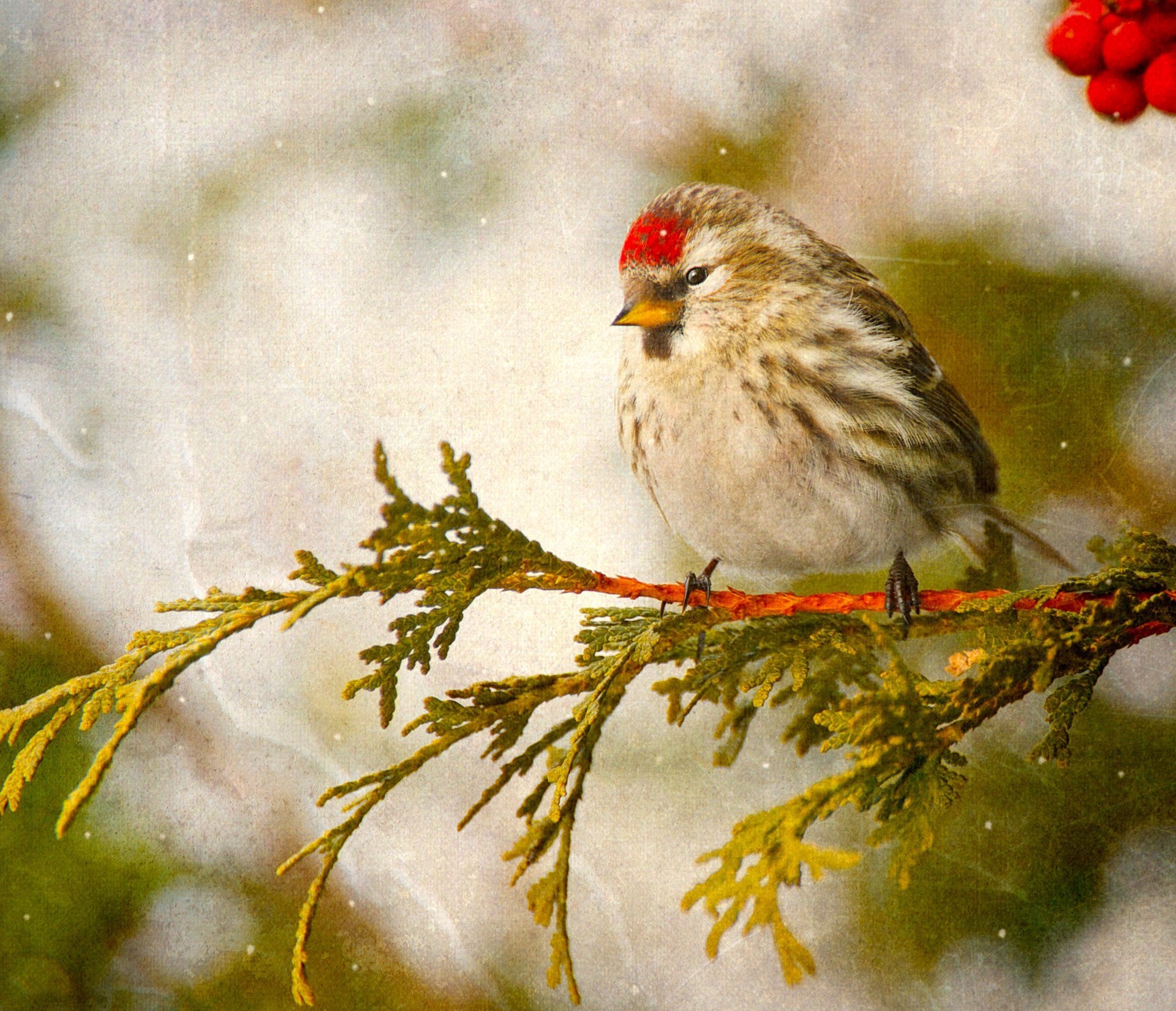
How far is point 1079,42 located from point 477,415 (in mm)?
603

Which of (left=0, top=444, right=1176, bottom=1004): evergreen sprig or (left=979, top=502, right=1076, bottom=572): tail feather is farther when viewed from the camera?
(left=979, top=502, right=1076, bottom=572): tail feather

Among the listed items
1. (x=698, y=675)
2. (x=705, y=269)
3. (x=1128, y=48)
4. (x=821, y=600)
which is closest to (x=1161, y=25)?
(x=1128, y=48)

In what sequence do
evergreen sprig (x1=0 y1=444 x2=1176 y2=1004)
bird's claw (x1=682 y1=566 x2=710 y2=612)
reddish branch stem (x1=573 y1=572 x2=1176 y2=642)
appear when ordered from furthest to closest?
bird's claw (x1=682 y1=566 x2=710 y2=612) < reddish branch stem (x1=573 y1=572 x2=1176 y2=642) < evergreen sprig (x1=0 y1=444 x2=1176 y2=1004)

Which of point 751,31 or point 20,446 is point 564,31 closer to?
point 751,31

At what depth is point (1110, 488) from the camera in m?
0.87

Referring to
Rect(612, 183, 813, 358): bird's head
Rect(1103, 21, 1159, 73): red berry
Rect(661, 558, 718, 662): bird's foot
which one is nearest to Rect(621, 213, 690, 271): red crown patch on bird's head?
Rect(612, 183, 813, 358): bird's head

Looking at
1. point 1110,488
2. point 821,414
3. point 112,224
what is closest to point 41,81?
point 112,224

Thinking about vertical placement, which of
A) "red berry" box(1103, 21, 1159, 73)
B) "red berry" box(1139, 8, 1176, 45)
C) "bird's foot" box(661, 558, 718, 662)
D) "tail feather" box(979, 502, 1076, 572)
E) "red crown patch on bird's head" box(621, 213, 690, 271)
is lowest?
"tail feather" box(979, 502, 1076, 572)

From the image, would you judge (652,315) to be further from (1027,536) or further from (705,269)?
(1027,536)

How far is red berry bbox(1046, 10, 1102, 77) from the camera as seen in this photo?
Answer: 82 cm

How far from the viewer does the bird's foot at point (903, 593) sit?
82 cm

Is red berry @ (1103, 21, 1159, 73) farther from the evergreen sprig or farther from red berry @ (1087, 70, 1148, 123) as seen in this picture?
the evergreen sprig

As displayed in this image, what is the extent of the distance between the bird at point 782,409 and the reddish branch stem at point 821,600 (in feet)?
0.05

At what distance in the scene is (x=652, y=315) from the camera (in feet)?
2.73
